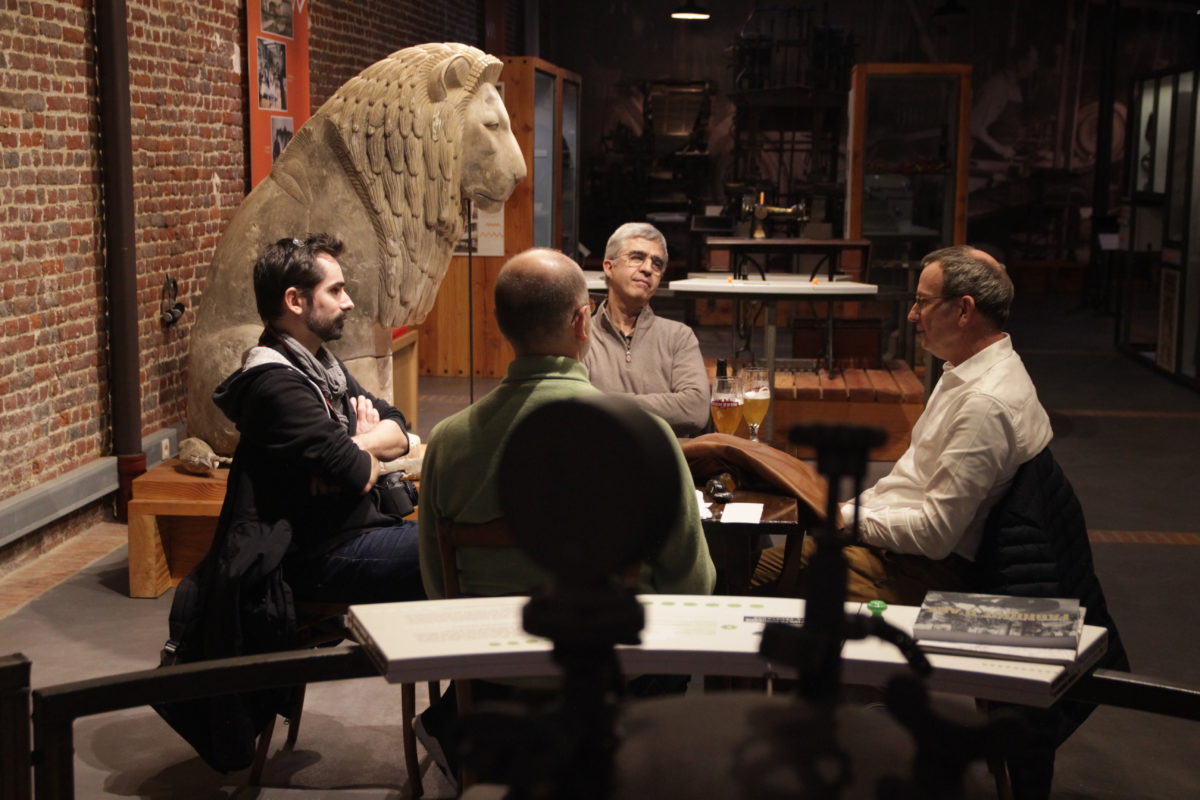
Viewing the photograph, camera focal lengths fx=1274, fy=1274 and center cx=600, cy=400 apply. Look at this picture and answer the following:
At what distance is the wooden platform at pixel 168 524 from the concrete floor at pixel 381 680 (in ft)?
0.43

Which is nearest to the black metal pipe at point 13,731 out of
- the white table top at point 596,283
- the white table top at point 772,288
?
the white table top at point 596,283

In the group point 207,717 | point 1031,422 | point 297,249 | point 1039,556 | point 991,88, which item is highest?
point 991,88

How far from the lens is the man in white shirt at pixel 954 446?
9.62ft

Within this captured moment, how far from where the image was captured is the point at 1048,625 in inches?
76.7

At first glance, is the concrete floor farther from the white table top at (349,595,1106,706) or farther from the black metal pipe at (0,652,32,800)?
the white table top at (349,595,1106,706)

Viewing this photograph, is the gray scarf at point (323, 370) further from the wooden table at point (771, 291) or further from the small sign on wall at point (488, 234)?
the small sign on wall at point (488, 234)

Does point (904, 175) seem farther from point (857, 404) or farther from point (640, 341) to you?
point (640, 341)

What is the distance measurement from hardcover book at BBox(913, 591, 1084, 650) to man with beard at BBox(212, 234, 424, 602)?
4.97ft

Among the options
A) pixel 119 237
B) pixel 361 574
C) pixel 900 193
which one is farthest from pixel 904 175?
pixel 361 574

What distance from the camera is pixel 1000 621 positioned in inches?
77.5

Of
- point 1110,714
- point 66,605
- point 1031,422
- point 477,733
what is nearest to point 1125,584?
point 1110,714

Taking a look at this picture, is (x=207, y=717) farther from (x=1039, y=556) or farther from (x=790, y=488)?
(x=1039, y=556)

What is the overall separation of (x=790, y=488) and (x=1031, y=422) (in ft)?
1.98

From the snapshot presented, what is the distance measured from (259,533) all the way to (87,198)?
331 centimetres
